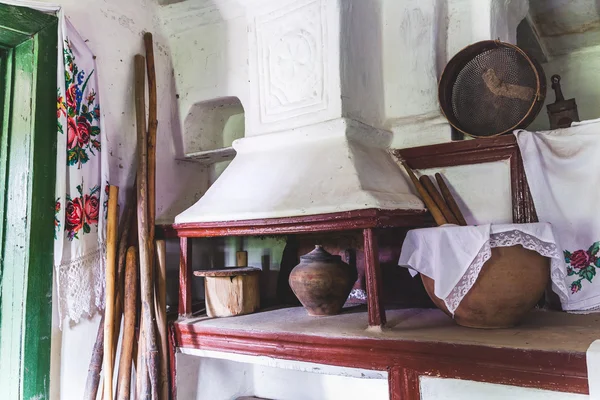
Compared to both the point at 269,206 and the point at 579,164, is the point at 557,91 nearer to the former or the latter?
the point at 579,164

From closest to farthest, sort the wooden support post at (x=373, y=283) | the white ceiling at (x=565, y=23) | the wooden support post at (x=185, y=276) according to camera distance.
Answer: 1. the wooden support post at (x=373, y=283)
2. the wooden support post at (x=185, y=276)
3. the white ceiling at (x=565, y=23)

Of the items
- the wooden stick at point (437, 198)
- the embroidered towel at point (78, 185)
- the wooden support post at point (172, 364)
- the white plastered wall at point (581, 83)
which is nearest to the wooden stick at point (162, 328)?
the wooden support post at point (172, 364)

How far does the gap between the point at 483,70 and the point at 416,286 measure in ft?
3.54

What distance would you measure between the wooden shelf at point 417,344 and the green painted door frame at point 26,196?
578mm

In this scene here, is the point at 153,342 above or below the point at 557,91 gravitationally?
below

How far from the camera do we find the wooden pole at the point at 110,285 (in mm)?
1974

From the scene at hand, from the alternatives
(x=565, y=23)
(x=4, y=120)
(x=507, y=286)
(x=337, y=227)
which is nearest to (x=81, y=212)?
(x=4, y=120)

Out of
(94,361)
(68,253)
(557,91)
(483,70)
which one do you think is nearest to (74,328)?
(94,361)

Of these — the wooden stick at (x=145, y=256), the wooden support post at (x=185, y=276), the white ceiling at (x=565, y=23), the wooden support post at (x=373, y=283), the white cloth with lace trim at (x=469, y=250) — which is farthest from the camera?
the white ceiling at (x=565, y=23)

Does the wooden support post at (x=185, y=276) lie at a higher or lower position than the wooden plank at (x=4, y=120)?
lower

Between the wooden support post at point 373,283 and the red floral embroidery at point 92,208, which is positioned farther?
the red floral embroidery at point 92,208

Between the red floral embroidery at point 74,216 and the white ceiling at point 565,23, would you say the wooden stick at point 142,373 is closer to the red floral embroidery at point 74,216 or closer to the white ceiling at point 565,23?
the red floral embroidery at point 74,216

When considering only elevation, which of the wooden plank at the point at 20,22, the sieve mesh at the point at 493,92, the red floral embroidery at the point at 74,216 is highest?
the wooden plank at the point at 20,22

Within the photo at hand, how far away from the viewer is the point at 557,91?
2301 mm
